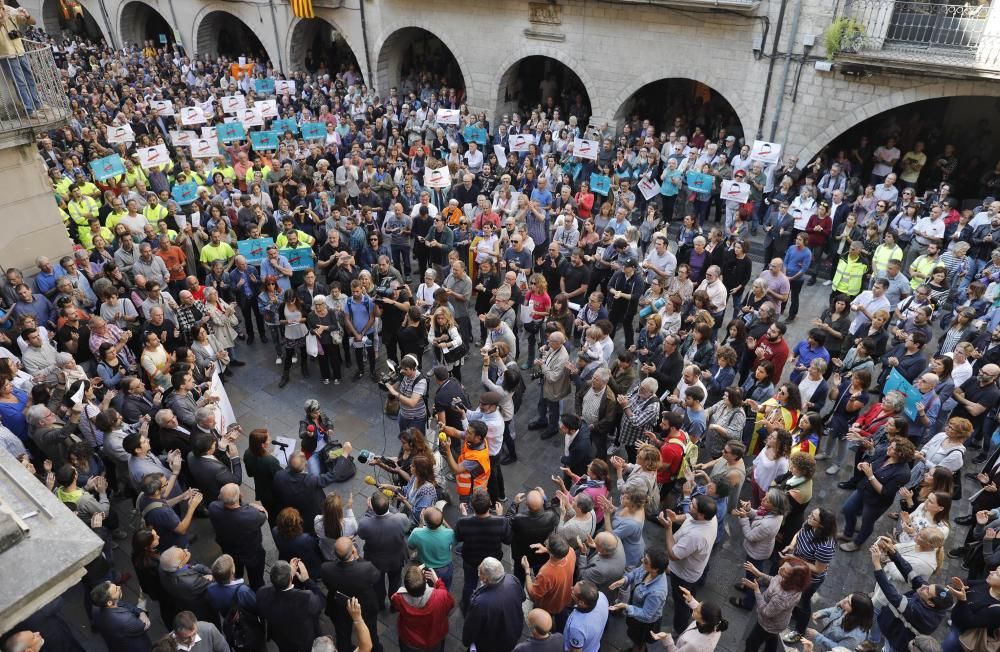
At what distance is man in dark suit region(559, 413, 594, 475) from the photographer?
675 centimetres

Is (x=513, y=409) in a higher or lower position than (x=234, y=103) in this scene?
lower

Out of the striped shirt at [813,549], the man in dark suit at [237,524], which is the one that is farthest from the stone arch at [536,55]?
the man in dark suit at [237,524]

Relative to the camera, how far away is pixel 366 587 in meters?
5.26

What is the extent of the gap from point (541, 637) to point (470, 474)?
215 cm

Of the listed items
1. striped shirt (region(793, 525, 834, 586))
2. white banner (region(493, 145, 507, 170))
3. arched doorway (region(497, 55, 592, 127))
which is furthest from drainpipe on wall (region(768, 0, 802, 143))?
striped shirt (region(793, 525, 834, 586))

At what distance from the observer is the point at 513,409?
791 cm

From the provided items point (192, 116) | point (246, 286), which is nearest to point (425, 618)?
point (246, 286)

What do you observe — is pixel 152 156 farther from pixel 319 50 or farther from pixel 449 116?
pixel 319 50

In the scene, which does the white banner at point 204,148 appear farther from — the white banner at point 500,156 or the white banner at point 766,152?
the white banner at point 766,152

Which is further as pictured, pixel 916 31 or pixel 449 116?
pixel 449 116

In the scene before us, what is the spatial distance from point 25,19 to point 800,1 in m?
14.7

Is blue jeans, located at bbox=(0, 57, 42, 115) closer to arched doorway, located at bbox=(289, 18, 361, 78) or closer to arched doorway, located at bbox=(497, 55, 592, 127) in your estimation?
arched doorway, located at bbox=(497, 55, 592, 127)

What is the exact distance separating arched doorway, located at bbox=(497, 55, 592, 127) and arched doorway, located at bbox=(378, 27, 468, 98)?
1.93 m

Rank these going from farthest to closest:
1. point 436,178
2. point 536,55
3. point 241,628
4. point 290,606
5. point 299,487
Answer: point 536,55, point 436,178, point 299,487, point 241,628, point 290,606
